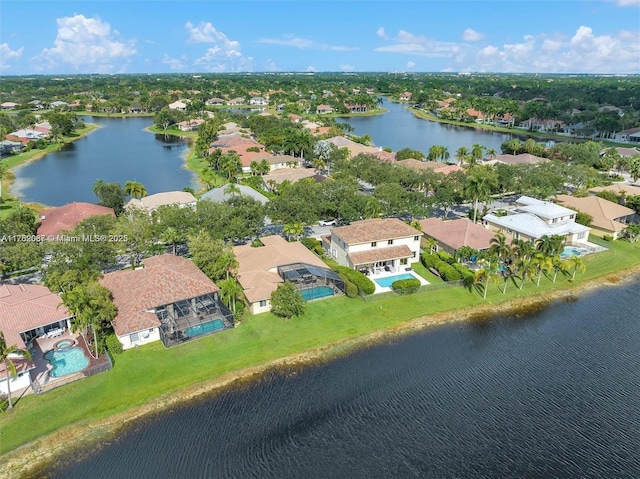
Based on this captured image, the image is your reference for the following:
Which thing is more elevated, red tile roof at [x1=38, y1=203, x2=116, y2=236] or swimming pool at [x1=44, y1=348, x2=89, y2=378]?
red tile roof at [x1=38, y1=203, x2=116, y2=236]

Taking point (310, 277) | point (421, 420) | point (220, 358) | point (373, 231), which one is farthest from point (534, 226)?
point (220, 358)

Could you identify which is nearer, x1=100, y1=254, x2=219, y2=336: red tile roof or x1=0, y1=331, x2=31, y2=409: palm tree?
x1=0, y1=331, x2=31, y2=409: palm tree

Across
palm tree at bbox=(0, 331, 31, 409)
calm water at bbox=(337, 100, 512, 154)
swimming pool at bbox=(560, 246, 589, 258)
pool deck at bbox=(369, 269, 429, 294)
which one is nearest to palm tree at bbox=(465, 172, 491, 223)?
swimming pool at bbox=(560, 246, 589, 258)

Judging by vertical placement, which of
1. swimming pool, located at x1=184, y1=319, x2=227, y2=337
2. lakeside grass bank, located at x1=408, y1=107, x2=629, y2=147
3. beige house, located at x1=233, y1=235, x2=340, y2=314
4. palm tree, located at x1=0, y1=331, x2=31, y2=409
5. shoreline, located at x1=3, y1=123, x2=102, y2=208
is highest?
palm tree, located at x1=0, y1=331, x2=31, y2=409

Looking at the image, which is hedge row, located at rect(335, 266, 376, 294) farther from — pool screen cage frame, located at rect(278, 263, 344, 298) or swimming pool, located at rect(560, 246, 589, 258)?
swimming pool, located at rect(560, 246, 589, 258)

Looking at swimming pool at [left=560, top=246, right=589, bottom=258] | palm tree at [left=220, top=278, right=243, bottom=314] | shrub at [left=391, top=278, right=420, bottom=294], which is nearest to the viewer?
palm tree at [left=220, top=278, right=243, bottom=314]

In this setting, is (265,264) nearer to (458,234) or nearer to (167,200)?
(458,234)

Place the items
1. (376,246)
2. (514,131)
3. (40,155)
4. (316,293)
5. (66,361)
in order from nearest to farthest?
(66,361), (316,293), (376,246), (40,155), (514,131)
